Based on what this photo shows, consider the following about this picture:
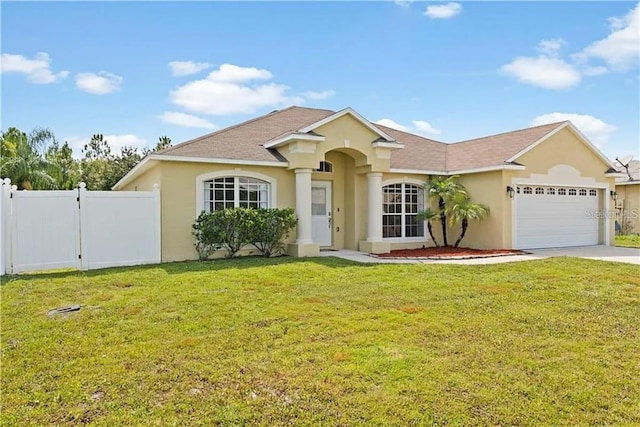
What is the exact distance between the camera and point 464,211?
51.3ft

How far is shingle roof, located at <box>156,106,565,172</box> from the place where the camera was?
1427 centimetres

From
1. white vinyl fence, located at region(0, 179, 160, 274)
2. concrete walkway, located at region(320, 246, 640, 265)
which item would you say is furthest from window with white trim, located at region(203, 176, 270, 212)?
concrete walkway, located at region(320, 246, 640, 265)

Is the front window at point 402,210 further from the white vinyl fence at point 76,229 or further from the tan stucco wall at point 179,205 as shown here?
the white vinyl fence at point 76,229

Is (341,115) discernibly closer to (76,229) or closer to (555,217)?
(76,229)

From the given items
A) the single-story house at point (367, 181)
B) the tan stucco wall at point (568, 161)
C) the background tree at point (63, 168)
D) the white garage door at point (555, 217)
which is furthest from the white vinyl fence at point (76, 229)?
the background tree at point (63, 168)

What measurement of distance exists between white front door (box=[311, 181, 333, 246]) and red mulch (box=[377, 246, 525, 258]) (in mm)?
2519

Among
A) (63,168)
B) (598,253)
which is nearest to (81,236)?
(598,253)

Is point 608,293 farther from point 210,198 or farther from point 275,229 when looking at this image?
point 210,198

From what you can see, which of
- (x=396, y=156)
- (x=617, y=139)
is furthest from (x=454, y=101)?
(x=617, y=139)

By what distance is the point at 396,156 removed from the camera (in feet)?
57.4

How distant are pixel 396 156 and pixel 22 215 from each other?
1242 cm

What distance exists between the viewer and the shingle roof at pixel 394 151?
14.3 m

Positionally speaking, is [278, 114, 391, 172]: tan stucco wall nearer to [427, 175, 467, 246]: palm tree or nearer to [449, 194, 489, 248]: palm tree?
[427, 175, 467, 246]: palm tree

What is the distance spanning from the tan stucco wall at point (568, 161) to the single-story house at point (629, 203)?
846 centimetres
